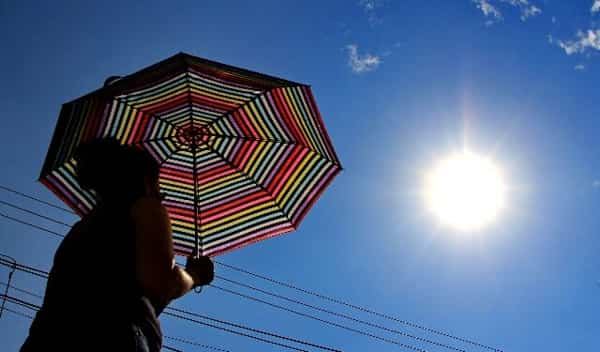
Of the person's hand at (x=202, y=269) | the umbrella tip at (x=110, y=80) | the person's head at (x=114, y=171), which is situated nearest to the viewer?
the person's head at (x=114, y=171)

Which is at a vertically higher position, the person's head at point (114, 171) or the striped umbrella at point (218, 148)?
the striped umbrella at point (218, 148)

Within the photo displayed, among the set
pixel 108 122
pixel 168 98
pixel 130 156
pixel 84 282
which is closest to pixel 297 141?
pixel 168 98

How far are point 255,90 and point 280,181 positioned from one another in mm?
724

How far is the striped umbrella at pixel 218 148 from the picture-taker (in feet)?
11.5

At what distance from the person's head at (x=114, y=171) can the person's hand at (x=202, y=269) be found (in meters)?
0.48

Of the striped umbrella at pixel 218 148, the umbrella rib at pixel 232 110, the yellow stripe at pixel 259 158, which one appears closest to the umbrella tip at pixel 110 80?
the striped umbrella at pixel 218 148

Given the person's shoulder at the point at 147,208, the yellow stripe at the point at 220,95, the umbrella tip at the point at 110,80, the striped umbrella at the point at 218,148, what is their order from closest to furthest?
the person's shoulder at the point at 147,208 → the umbrella tip at the point at 110,80 → the striped umbrella at the point at 218,148 → the yellow stripe at the point at 220,95

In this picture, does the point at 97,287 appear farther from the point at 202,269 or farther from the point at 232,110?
the point at 232,110

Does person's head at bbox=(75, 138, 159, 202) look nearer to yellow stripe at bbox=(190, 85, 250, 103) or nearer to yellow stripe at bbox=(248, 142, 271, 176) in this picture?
yellow stripe at bbox=(190, 85, 250, 103)

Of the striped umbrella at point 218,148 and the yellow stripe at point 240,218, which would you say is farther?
the yellow stripe at point 240,218

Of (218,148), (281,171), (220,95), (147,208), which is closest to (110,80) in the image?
(220,95)

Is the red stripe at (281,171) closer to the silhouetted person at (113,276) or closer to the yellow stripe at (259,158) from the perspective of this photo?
the yellow stripe at (259,158)

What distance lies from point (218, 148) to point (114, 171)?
2.52m

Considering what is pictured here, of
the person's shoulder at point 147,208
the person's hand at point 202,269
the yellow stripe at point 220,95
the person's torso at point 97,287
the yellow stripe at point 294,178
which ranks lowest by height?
the person's torso at point 97,287
